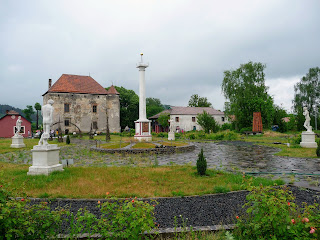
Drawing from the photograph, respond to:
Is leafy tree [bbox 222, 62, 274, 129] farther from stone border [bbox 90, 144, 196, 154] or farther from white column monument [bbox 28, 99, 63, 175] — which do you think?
white column monument [bbox 28, 99, 63, 175]

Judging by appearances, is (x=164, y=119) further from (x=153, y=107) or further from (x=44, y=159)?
(x=44, y=159)

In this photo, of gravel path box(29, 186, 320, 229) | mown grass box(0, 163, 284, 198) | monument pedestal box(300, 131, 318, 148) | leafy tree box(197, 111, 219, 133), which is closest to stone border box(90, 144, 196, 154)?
mown grass box(0, 163, 284, 198)

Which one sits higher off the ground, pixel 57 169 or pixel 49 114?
pixel 49 114

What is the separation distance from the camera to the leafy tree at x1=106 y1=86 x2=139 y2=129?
58094 mm

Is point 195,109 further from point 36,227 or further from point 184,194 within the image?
point 36,227

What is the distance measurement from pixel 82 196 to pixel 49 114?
13.4ft

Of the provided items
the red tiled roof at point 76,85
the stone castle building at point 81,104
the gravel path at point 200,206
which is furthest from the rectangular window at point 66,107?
the gravel path at point 200,206

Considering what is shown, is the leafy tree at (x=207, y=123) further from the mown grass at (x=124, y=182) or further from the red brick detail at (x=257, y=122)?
the mown grass at (x=124, y=182)

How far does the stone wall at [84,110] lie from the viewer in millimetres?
45531

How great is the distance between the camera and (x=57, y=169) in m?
8.56

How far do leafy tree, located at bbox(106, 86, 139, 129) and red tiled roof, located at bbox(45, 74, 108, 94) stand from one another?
992 centimetres

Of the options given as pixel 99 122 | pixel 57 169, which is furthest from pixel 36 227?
pixel 99 122

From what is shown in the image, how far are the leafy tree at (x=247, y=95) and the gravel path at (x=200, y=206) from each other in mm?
38392

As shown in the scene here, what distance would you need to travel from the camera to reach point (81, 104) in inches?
1869
